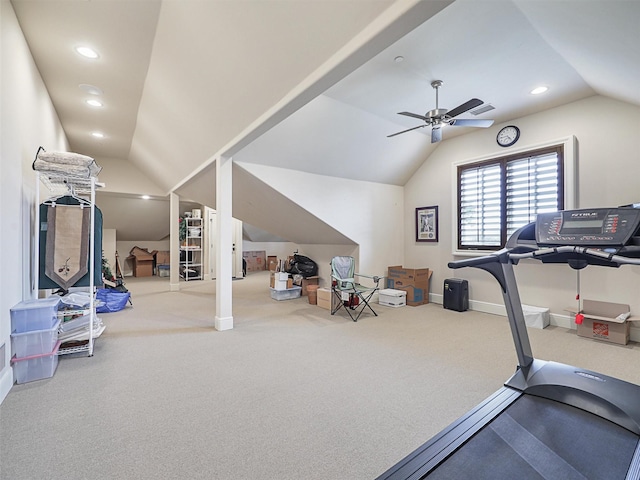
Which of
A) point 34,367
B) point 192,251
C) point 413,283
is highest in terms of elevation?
point 192,251

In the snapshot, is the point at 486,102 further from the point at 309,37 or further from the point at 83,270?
the point at 83,270

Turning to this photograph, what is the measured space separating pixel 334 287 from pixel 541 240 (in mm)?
3143

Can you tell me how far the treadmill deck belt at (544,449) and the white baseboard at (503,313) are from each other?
7.59 ft

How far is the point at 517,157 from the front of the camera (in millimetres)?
4480

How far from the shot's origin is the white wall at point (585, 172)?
3535mm

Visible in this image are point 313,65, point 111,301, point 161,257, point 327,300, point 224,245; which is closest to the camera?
point 313,65

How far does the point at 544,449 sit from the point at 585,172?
3.78m

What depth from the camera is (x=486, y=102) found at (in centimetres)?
396

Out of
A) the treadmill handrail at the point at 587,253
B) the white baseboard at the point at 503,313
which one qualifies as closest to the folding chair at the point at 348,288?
the white baseboard at the point at 503,313

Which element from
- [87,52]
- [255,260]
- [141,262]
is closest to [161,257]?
[141,262]

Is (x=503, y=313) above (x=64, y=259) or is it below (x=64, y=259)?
below

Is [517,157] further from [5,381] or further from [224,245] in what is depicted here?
[5,381]

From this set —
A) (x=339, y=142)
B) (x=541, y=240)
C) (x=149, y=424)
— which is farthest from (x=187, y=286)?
(x=541, y=240)

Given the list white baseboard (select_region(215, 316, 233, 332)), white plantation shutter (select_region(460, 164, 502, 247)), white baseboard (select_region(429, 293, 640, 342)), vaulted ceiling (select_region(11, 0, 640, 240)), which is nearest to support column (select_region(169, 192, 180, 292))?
vaulted ceiling (select_region(11, 0, 640, 240))
